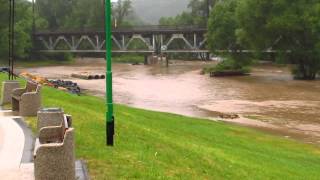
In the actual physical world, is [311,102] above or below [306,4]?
below

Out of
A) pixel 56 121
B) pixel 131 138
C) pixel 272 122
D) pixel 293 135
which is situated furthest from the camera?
pixel 272 122

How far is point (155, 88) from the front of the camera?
54969 mm

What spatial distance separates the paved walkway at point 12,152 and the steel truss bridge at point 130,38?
82.2 meters

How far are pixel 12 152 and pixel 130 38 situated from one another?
344 feet

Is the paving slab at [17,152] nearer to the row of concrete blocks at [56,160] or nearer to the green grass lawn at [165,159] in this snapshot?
the green grass lawn at [165,159]

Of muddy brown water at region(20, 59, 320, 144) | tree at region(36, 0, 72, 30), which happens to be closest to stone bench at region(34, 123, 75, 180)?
muddy brown water at region(20, 59, 320, 144)

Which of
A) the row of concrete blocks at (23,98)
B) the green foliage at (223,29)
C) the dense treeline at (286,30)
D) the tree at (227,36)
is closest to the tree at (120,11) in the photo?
the green foliage at (223,29)

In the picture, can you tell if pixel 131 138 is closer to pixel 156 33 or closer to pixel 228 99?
pixel 228 99

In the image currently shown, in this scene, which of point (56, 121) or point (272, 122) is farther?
point (272, 122)

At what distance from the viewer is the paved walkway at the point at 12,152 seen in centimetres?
978

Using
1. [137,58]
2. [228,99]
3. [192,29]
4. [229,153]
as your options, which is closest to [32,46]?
[137,58]

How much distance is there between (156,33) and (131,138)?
92.7 metres

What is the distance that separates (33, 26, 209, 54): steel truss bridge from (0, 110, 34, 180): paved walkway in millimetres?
82210

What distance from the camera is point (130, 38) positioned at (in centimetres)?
11588
